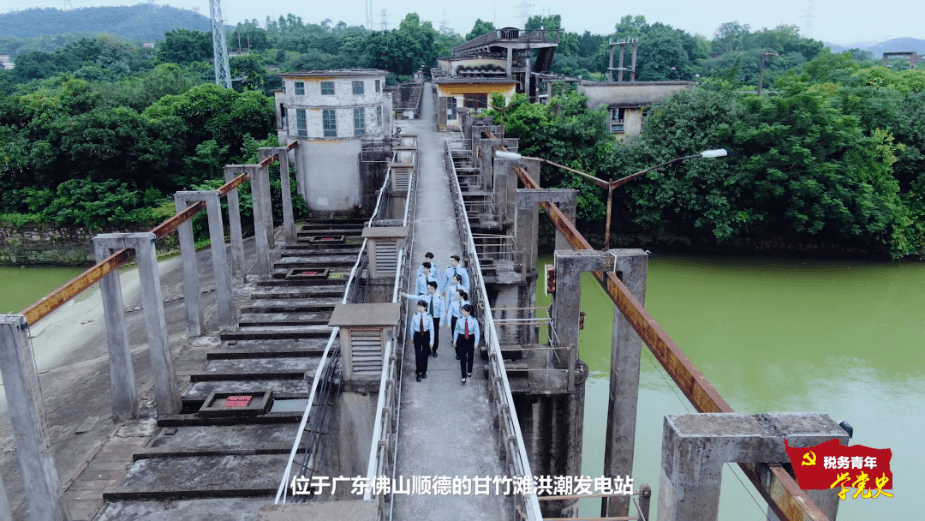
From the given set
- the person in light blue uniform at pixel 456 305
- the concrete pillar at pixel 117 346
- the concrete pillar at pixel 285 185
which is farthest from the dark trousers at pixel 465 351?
the concrete pillar at pixel 285 185

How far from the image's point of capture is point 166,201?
3612cm

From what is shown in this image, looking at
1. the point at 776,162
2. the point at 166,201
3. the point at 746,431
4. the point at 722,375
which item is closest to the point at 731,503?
the point at 722,375

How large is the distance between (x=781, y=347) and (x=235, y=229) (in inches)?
756

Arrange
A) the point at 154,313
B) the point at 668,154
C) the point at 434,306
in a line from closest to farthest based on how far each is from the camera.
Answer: the point at 434,306
the point at 154,313
the point at 668,154

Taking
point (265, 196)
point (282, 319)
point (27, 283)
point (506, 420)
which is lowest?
point (27, 283)

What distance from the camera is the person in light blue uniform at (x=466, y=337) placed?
32.9 feet

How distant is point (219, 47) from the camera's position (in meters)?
61.0

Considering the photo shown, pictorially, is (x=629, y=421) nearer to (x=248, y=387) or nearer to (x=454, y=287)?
(x=454, y=287)

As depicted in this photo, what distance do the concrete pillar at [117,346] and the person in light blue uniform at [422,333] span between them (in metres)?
6.83

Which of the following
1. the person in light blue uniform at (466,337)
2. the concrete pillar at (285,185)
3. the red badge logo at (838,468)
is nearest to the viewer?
the red badge logo at (838,468)

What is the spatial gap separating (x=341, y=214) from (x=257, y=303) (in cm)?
952

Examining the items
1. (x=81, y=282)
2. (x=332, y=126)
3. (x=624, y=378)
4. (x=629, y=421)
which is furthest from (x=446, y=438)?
(x=332, y=126)

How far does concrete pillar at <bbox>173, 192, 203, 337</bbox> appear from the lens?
18.1 m

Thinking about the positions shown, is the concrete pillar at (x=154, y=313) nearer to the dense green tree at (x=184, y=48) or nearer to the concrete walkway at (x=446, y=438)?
the concrete walkway at (x=446, y=438)
